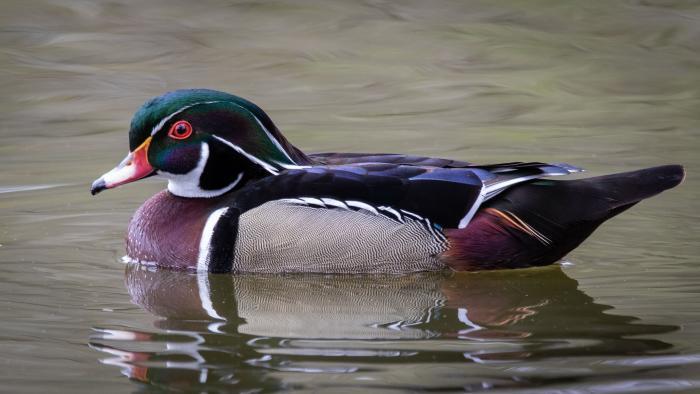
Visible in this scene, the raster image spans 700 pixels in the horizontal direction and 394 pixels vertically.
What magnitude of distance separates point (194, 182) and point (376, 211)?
1.11 m

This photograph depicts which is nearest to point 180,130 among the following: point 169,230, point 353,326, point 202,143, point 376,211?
point 202,143

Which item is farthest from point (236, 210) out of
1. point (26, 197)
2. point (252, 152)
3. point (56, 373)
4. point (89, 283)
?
point (26, 197)

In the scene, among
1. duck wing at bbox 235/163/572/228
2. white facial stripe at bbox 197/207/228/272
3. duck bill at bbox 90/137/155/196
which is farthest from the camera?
duck bill at bbox 90/137/155/196

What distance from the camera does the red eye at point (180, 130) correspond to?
289 inches

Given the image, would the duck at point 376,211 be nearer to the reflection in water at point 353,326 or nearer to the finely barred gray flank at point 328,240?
the finely barred gray flank at point 328,240

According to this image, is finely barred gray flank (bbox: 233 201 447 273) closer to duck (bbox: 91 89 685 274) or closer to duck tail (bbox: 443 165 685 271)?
duck (bbox: 91 89 685 274)

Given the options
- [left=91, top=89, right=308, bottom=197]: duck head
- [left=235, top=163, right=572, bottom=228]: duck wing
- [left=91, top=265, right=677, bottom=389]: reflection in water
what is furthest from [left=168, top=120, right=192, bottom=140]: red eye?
[left=91, top=265, right=677, bottom=389]: reflection in water

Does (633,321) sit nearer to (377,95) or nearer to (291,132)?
(291,132)

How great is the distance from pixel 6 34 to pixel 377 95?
15.0 feet

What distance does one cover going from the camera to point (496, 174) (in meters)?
7.24

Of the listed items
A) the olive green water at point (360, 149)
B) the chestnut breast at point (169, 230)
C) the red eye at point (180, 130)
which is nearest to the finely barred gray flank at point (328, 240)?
the olive green water at point (360, 149)

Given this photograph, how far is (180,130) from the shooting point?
7.36 meters

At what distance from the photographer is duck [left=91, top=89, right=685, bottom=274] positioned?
7113 millimetres

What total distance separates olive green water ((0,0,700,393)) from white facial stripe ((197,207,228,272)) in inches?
3.9
